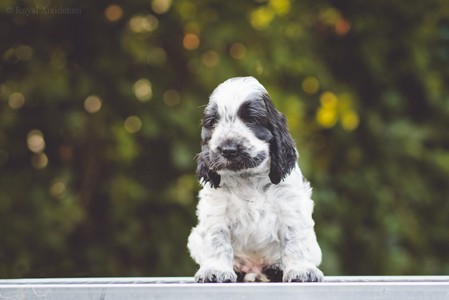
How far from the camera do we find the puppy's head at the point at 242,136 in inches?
113

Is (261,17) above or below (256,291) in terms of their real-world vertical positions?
above

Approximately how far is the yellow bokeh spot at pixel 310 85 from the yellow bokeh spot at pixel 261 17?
23.7 inches

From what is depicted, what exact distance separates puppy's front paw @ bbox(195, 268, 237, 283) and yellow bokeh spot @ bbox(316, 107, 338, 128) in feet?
12.5

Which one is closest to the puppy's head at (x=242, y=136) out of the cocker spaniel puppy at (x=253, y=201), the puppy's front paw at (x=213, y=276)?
the cocker spaniel puppy at (x=253, y=201)

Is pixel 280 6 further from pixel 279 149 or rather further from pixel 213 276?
pixel 213 276

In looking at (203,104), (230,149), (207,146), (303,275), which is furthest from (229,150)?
(203,104)

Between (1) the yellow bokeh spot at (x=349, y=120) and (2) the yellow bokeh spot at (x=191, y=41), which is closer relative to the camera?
(1) the yellow bokeh spot at (x=349, y=120)

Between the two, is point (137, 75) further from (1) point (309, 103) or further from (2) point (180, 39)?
(1) point (309, 103)

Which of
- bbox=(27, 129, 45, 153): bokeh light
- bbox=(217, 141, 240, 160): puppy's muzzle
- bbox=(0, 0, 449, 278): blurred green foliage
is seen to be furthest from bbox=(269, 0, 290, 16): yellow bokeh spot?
bbox=(217, 141, 240, 160): puppy's muzzle

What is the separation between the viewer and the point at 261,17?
6.73 metres

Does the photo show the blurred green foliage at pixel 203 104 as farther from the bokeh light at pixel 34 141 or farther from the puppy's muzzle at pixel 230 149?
the puppy's muzzle at pixel 230 149

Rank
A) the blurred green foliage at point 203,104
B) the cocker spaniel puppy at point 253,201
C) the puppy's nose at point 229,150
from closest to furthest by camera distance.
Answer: the puppy's nose at point 229,150, the cocker spaniel puppy at point 253,201, the blurred green foliage at point 203,104

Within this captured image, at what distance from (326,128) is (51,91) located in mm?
2342

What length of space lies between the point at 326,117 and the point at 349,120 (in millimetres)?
193
